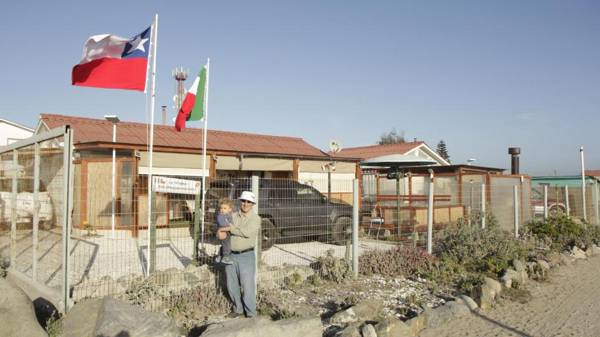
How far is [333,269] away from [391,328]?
258 cm

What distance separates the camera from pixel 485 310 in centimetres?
647

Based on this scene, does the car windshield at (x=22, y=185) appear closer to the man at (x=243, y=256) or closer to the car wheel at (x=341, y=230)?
the man at (x=243, y=256)

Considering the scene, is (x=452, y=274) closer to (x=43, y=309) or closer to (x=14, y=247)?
(x=43, y=309)

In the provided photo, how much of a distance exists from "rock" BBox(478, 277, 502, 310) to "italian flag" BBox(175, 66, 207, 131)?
677 cm

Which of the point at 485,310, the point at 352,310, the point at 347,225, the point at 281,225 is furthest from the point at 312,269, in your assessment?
the point at 347,225

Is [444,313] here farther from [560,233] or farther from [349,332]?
[560,233]

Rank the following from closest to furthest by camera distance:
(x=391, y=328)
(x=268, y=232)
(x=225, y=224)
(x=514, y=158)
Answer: (x=391, y=328) → (x=225, y=224) → (x=268, y=232) → (x=514, y=158)

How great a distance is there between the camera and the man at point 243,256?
229 inches

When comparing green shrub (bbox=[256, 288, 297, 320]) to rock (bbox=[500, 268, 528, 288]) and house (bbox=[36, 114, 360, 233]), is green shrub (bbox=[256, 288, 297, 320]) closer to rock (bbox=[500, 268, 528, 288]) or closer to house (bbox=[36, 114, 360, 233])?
house (bbox=[36, 114, 360, 233])

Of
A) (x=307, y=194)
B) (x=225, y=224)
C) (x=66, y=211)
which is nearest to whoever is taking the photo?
(x=66, y=211)

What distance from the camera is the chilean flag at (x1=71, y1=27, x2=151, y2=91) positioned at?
25.5ft

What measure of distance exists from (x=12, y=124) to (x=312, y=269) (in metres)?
22.8

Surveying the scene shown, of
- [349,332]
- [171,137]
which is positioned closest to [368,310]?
[349,332]

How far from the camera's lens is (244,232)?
5785mm
